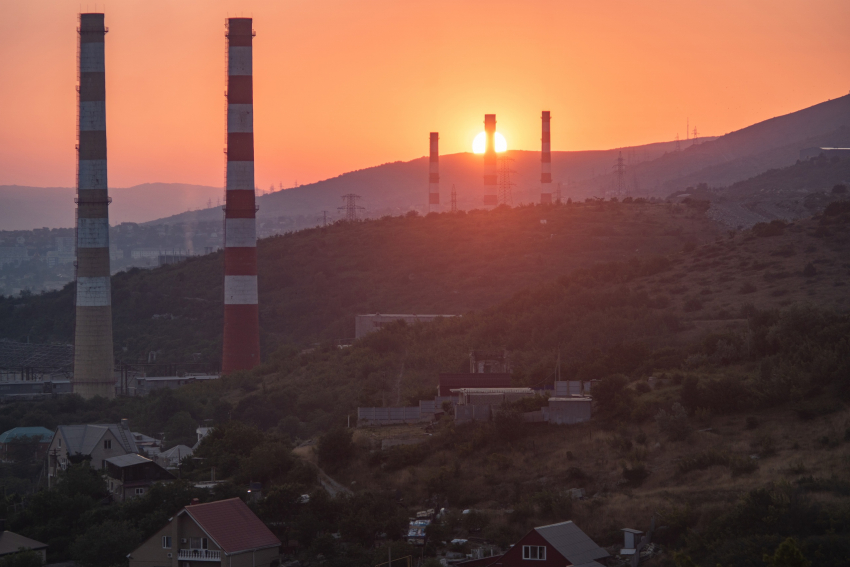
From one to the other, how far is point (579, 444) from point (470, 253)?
49.8 m

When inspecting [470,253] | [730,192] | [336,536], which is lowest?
[336,536]

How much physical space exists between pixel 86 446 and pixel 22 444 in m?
8.58

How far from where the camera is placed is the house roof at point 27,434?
1750 inches

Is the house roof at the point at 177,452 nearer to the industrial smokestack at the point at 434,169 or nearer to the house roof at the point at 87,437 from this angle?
the house roof at the point at 87,437

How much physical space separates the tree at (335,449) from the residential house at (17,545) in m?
7.53

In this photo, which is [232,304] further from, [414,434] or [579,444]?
[579,444]

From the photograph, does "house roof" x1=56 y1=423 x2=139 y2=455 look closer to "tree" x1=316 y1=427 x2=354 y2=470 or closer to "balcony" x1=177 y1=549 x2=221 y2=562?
"tree" x1=316 y1=427 x2=354 y2=470

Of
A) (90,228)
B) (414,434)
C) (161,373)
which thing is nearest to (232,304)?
(90,228)

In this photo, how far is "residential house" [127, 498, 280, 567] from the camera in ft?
77.5

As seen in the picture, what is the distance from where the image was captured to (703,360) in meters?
34.6

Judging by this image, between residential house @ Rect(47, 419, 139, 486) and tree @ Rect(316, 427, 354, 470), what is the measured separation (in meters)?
8.45

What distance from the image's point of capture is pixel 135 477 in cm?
3253

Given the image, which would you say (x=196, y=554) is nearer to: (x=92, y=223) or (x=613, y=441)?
(x=613, y=441)

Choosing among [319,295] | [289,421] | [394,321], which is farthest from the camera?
[319,295]
